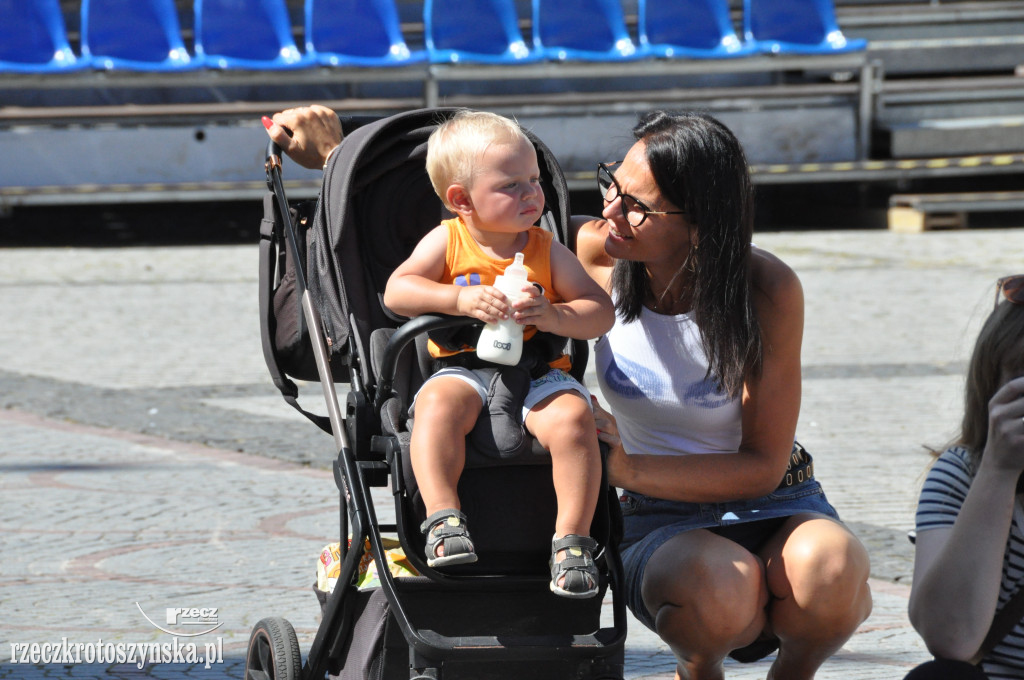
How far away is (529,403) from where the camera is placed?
2580mm

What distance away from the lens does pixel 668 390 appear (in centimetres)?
298

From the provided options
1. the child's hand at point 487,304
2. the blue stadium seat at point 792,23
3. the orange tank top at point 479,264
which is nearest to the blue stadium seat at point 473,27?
the blue stadium seat at point 792,23

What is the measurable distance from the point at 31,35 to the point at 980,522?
13.6 meters

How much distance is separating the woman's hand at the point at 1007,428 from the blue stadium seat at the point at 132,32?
12778 mm

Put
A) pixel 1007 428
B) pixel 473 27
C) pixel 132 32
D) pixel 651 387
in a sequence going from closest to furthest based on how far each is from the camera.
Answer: pixel 1007 428, pixel 651 387, pixel 132 32, pixel 473 27

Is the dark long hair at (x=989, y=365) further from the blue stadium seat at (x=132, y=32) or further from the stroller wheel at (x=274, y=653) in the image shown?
the blue stadium seat at (x=132, y=32)

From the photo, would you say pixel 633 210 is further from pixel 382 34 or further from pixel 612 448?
pixel 382 34

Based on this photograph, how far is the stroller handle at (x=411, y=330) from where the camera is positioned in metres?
2.54

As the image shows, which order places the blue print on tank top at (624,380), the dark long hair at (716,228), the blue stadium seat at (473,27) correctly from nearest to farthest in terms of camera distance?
1. the dark long hair at (716,228)
2. the blue print on tank top at (624,380)
3. the blue stadium seat at (473,27)

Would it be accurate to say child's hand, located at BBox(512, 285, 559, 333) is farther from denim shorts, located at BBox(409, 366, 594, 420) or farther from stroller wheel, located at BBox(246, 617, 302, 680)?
stroller wheel, located at BBox(246, 617, 302, 680)

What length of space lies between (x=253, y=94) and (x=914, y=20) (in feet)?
25.3

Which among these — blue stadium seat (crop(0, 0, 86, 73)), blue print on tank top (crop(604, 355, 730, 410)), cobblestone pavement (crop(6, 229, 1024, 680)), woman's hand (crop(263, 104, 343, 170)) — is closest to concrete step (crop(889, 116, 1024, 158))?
cobblestone pavement (crop(6, 229, 1024, 680))

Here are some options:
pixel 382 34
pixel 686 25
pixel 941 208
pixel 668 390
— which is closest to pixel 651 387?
pixel 668 390

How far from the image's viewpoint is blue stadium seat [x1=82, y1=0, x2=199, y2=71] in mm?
14133
